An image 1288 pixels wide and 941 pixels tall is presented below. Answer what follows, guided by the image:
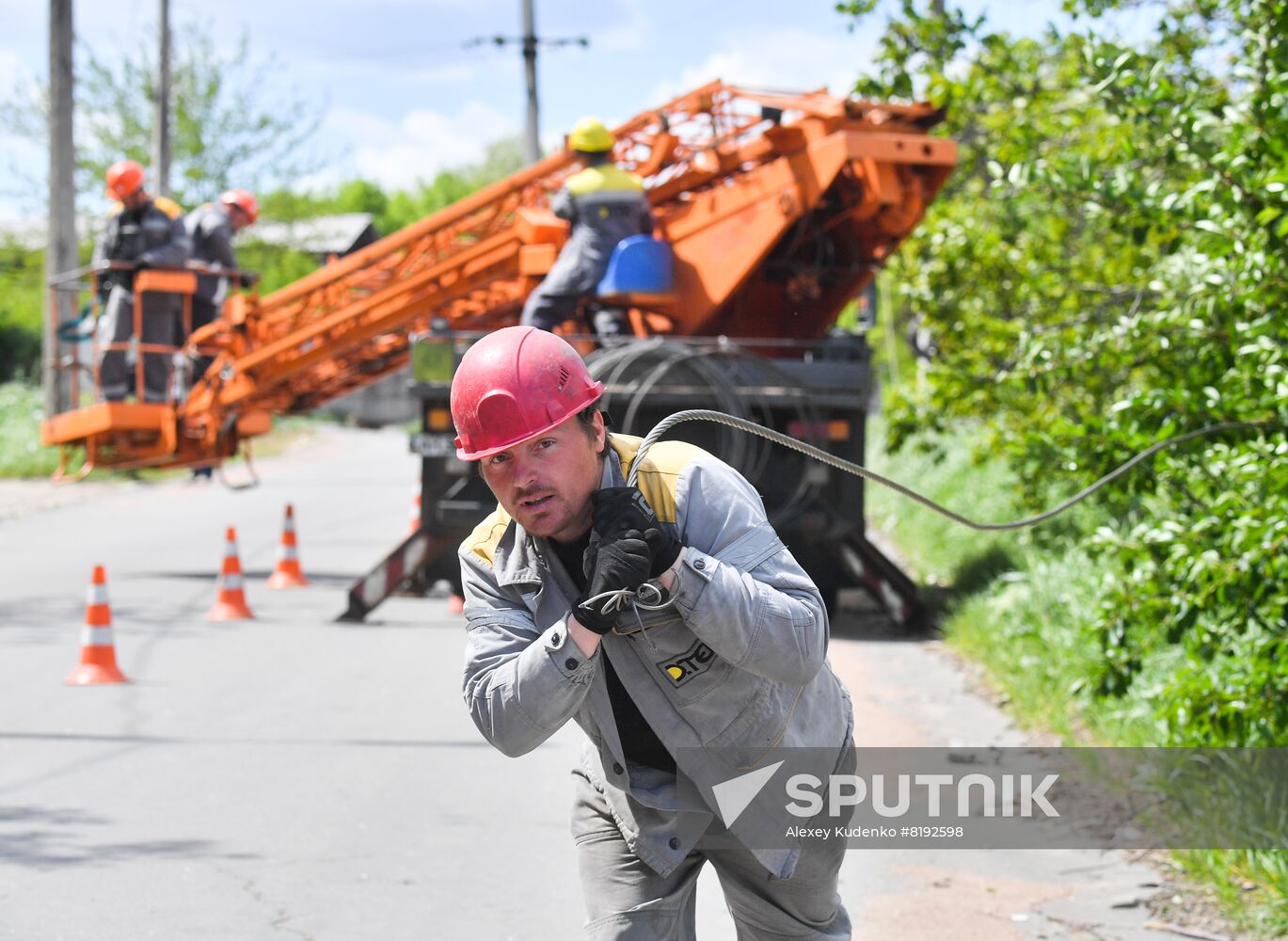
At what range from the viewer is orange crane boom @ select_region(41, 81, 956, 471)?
11211mm

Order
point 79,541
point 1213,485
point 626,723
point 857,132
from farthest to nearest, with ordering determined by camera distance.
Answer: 1. point 79,541
2. point 857,132
3. point 1213,485
4. point 626,723

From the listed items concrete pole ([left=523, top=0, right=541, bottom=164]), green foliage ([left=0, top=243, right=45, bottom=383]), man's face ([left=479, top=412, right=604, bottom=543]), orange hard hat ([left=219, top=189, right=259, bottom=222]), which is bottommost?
green foliage ([left=0, top=243, right=45, bottom=383])

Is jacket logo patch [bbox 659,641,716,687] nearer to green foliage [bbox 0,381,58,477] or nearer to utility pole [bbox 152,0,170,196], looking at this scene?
green foliage [bbox 0,381,58,477]

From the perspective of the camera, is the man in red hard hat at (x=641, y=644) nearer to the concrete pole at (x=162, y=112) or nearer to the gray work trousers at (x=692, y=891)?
the gray work trousers at (x=692, y=891)

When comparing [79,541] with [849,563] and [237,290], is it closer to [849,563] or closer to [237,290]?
[237,290]

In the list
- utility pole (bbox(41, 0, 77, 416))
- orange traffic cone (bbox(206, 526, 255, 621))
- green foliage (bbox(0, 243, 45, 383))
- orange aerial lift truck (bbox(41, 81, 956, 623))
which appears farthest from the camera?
green foliage (bbox(0, 243, 45, 383))

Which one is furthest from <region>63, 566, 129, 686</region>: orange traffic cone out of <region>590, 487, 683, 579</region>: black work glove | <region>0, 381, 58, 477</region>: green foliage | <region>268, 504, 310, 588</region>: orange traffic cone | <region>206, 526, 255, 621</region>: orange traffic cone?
<region>0, 381, 58, 477</region>: green foliage

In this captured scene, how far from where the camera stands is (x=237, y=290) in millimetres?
14445

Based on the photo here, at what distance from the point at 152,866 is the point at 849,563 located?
6.28 metres

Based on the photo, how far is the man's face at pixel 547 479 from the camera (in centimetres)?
305

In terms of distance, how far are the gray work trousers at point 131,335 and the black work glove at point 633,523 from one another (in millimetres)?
11907

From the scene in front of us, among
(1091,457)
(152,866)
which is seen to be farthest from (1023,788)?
(152,866)

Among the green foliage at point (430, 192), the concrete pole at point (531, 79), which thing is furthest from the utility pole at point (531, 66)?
the green foliage at point (430, 192)

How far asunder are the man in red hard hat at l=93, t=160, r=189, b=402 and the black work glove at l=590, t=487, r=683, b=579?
11919mm
